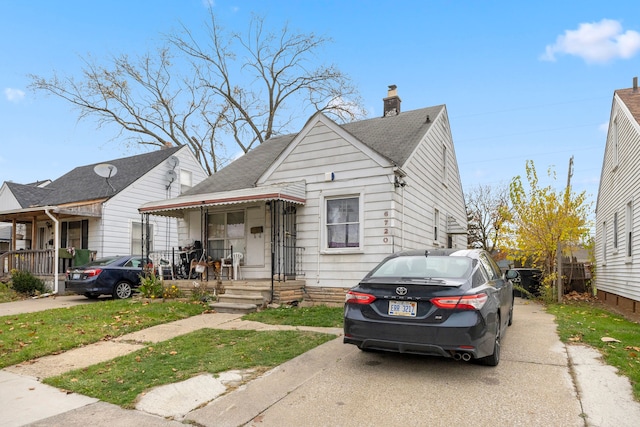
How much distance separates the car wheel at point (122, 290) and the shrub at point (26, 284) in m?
3.72

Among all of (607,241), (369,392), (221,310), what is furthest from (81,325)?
(607,241)

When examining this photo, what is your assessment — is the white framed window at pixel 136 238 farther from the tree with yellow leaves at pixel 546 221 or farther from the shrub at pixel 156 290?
the tree with yellow leaves at pixel 546 221

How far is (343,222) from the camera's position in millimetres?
10367

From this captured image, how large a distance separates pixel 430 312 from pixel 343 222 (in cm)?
609

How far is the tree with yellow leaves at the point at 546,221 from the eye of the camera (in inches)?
539

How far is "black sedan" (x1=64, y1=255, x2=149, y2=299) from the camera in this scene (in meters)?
12.3

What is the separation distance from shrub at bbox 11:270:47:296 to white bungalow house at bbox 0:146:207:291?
65 centimetres

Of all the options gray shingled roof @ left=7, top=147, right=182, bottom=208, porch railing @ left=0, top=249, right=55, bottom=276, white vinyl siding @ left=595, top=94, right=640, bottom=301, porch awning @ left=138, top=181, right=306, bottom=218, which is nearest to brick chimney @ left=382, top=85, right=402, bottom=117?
porch awning @ left=138, top=181, right=306, bottom=218

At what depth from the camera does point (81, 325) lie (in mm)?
7879

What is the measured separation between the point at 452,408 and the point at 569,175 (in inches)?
867

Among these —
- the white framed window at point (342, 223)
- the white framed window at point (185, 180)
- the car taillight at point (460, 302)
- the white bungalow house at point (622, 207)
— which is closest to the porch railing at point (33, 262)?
the white framed window at point (185, 180)

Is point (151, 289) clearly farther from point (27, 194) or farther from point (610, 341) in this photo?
point (27, 194)

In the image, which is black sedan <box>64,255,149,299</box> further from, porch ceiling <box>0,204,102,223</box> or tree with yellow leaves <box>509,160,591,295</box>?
tree with yellow leaves <box>509,160,591,295</box>

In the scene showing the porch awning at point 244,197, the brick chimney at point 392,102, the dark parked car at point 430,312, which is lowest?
the dark parked car at point 430,312
